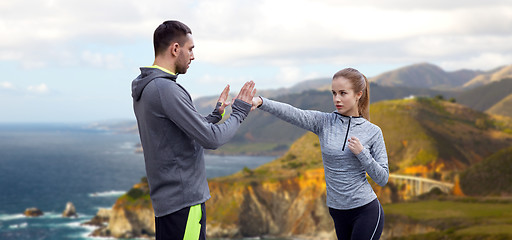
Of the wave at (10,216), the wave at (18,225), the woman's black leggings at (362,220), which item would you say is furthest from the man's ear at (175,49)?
the wave at (10,216)

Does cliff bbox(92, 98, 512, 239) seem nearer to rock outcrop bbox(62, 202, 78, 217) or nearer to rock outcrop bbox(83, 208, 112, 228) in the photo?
rock outcrop bbox(83, 208, 112, 228)

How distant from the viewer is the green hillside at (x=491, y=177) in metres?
73.6

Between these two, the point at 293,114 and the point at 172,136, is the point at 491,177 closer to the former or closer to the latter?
the point at 293,114

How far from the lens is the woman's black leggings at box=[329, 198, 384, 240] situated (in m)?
4.17

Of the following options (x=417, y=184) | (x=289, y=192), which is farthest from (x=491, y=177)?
(x=289, y=192)

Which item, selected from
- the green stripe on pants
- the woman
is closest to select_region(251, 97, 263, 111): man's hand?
the woman

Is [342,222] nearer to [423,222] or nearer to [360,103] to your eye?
[360,103]

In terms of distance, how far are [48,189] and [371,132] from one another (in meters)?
139

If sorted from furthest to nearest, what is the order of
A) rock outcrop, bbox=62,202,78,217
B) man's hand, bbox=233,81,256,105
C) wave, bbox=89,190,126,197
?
wave, bbox=89,190,126,197 < rock outcrop, bbox=62,202,78,217 < man's hand, bbox=233,81,256,105

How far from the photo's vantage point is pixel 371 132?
4.25 meters

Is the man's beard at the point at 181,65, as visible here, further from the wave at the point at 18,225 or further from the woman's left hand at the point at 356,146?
the wave at the point at 18,225

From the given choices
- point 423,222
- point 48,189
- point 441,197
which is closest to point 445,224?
point 423,222

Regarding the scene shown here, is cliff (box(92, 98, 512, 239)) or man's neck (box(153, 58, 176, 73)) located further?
cliff (box(92, 98, 512, 239))

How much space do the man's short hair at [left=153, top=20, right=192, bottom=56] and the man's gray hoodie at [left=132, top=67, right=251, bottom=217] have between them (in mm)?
224
